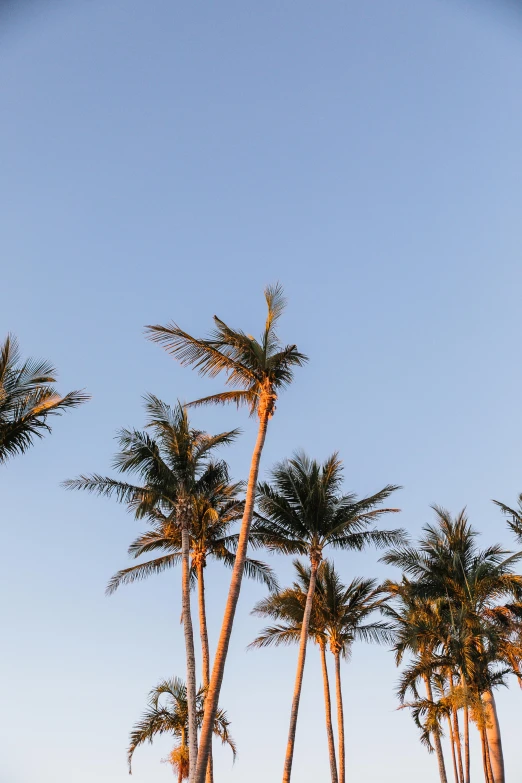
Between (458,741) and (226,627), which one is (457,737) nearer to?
(458,741)

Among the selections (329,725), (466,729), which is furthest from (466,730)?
(329,725)

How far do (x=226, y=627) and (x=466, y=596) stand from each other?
12808 millimetres

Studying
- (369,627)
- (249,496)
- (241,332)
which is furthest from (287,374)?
(369,627)

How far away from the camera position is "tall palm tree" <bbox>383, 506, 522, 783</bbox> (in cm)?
2347

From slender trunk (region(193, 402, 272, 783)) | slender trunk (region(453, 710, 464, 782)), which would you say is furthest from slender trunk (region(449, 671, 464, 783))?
slender trunk (region(193, 402, 272, 783))

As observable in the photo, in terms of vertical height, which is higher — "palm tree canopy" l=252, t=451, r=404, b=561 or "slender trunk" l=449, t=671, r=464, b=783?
"palm tree canopy" l=252, t=451, r=404, b=561

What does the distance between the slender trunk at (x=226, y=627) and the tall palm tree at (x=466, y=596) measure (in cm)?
919

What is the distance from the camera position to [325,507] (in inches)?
952

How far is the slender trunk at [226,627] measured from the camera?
597 inches

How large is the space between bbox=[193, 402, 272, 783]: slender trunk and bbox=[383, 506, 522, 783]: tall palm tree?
9193 mm

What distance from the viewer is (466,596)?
26.4m

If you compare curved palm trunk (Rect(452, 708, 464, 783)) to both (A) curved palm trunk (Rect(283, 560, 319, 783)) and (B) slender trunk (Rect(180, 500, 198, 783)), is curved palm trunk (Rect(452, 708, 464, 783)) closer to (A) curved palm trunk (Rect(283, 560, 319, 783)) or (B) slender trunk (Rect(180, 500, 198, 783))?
(A) curved palm trunk (Rect(283, 560, 319, 783))

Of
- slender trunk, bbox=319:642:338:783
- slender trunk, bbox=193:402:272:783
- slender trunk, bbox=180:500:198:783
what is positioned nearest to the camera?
slender trunk, bbox=193:402:272:783

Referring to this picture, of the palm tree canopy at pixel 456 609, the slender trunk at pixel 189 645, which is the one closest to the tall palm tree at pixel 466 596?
the palm tree canopy at pixel 456 609
